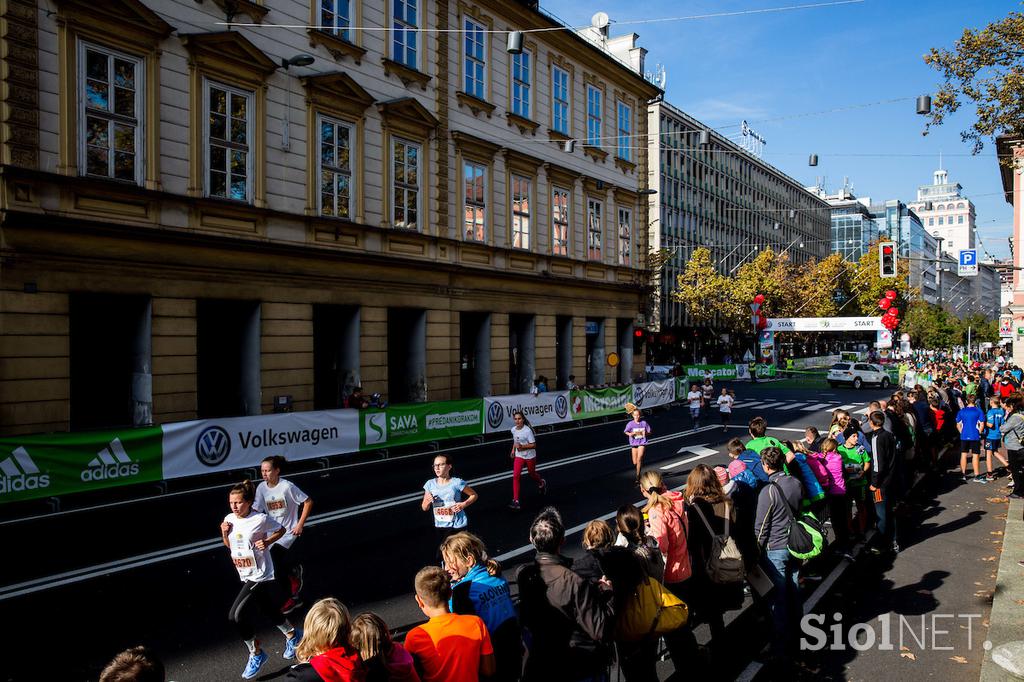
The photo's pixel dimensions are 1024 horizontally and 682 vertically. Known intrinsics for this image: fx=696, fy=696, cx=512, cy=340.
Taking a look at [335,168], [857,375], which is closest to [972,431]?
[335,168]

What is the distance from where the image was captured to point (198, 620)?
7.27 m

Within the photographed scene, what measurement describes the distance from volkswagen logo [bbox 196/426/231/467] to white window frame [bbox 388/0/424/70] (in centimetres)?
1351

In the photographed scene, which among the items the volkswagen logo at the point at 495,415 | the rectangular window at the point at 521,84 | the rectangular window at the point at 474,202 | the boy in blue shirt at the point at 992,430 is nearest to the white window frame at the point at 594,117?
the rectangular window at the point at 521,84

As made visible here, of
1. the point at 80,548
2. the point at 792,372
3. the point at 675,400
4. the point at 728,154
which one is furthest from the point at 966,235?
the point at 80,548

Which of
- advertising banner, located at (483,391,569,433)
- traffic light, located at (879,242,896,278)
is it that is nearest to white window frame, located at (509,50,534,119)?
advertising banner, located at (483,391,569,433)

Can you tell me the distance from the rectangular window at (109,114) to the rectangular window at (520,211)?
1398cm

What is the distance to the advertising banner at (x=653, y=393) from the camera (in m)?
28.5

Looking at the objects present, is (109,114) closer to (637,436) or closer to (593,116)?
(637,436)

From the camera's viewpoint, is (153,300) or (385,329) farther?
(385,329)

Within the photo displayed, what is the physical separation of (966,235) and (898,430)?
709ft

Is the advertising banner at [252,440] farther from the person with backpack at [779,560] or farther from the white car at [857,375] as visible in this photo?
Result: the white car at [857,375]

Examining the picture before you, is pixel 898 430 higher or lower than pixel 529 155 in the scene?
lower

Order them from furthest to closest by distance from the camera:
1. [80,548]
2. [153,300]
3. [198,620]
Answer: [153,300]
[80,548]
[198,620]

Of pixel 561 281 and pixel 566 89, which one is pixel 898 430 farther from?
pixel 566 89
